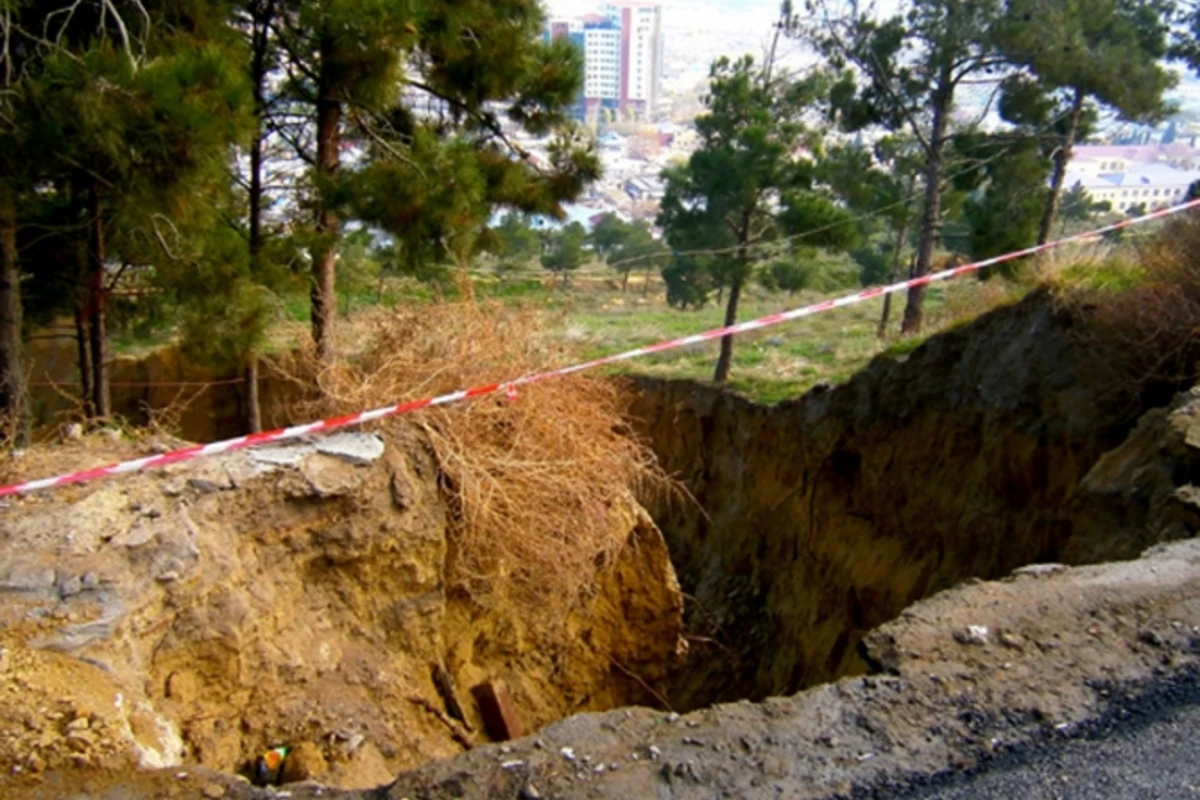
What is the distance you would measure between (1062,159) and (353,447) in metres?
17.9

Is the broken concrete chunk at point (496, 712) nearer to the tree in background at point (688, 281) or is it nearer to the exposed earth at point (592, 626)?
the exposed earth at point (592, 626)

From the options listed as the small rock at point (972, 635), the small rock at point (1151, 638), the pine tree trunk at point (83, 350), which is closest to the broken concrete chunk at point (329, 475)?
the small rock at point (972, 635)

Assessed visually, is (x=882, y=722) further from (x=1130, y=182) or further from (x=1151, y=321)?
(x=1130, y=182)

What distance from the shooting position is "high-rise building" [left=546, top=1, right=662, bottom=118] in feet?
221

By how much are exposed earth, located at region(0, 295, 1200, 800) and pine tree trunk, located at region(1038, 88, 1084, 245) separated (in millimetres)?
10560

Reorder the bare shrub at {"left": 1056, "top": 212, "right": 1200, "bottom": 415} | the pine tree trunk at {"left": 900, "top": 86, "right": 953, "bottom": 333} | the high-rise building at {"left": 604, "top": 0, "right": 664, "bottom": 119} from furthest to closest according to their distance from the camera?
1. the high-rise building at {"left": 604, "top": 0, "right": 664, "bottom": 119}
2. the pine tree trunk at {"left": 900, "top": 86, "right": 953, "bottom": 333}
3. the bare shrub at {"left": 1056, "top": 212, "right": 1200, "bottom": 415}

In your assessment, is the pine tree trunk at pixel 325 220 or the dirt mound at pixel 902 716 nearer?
the dirt mound at pixel 902 716

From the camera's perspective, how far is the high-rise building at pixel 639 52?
227ft

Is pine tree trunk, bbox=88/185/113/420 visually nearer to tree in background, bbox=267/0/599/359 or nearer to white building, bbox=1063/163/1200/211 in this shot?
tree in background, bbox=267/0/599/359

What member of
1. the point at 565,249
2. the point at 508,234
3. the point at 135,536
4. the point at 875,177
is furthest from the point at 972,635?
the point at 565,249

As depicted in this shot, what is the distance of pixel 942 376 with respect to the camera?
10.1m

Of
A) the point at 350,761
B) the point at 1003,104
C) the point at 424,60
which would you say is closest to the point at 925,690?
the point at 350,761

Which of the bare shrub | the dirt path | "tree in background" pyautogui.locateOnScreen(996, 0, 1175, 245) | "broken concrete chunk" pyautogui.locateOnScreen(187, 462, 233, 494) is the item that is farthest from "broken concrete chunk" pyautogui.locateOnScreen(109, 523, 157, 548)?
"tree in background" pyautogui.locateOnScreen(996, 0, 1175, 245)

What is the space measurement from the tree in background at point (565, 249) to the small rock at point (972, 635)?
2844 cm
